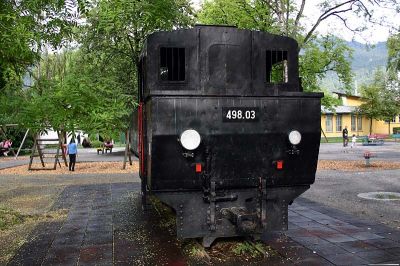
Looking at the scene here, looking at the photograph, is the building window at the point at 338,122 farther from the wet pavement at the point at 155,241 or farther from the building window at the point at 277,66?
the building window at the point at 277,66

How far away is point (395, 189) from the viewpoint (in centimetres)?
1234

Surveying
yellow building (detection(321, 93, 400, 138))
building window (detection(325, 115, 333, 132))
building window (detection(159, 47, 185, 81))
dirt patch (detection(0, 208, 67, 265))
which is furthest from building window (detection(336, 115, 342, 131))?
building window (detection(159, 47, 185, 81))

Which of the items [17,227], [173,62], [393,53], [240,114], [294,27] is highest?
[393,53]

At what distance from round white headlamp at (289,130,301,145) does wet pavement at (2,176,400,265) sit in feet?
5.37

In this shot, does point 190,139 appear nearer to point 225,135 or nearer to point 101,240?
point 225,135

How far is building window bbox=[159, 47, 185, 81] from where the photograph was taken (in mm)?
5852

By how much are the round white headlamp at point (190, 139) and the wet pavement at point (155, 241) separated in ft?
5.44

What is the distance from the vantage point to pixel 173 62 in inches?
231

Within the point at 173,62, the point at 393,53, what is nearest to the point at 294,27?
the point at 173,62

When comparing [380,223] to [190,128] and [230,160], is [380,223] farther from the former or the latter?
[190,128]

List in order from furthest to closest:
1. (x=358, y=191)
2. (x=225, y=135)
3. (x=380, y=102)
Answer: (x=380, y=102) < (x=358, y=191) < (x=225, y=135)

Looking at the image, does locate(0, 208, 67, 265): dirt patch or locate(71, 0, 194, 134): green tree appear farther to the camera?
locate(71, 0, 194, 134): green tree

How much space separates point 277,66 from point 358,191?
7141 millimetres

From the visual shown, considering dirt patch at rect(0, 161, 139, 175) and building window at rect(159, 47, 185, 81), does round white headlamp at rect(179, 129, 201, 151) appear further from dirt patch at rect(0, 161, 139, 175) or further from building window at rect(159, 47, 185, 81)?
dirt patch at rect(0, 161, 139, 175)
